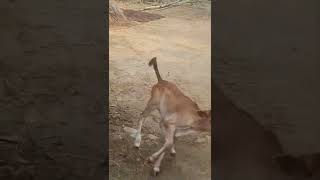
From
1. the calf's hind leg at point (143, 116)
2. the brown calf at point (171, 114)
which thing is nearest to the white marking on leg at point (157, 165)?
the brown calf at point (171, 114)

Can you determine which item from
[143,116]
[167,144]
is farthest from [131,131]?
[167,144]

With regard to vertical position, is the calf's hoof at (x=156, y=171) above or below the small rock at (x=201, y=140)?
below

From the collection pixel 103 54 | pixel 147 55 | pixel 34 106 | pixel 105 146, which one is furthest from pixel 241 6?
pixel 34 106

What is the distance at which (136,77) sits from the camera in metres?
3.89

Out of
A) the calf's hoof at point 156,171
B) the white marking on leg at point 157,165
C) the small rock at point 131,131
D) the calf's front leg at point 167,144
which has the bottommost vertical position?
the calf's hoof at point 156,171

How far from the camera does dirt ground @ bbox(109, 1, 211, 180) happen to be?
12.6 ft

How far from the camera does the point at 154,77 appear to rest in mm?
3875

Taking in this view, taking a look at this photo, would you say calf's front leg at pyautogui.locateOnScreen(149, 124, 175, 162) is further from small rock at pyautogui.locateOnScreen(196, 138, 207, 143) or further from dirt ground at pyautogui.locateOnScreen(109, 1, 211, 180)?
small rock at pyautogui.locateOnScreen(196, 138, 207, 143)

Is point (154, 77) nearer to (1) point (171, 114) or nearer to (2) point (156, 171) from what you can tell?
(1) point (171, 114)

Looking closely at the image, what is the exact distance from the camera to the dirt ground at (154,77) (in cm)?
383

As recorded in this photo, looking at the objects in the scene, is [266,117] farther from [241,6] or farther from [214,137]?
[241,6]

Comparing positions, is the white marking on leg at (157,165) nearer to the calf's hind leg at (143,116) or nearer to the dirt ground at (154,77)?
the dirt ground at (154,77)

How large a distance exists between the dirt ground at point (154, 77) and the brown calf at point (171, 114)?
37 millimetres

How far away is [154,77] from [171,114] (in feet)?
0.93
